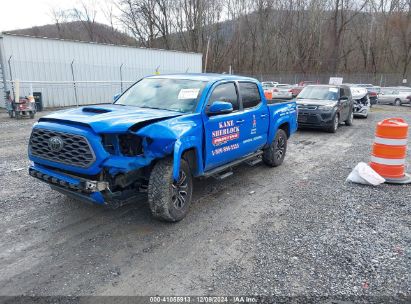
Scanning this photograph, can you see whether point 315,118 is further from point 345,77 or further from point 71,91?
point 345,77

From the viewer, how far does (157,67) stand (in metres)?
26.0

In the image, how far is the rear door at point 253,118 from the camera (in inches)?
226

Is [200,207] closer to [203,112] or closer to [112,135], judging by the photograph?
[203,112]

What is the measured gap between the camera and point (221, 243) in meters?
3.93

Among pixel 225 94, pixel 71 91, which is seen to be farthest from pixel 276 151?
pixel 71 91

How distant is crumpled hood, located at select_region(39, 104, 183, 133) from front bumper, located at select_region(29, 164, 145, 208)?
639mm

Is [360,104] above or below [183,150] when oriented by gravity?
below

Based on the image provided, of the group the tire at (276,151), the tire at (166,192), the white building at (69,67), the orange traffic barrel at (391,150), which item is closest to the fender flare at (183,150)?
the tire at (166,192)

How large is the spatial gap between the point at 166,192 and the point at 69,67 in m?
19.0

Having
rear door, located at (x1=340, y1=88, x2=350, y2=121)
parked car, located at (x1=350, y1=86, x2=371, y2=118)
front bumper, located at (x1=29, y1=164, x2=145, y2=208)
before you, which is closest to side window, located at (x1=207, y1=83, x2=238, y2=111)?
front bumper, located at (x1=29, y1=164, x2=145, y2=208)

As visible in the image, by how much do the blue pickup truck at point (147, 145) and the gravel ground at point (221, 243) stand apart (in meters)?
0.48

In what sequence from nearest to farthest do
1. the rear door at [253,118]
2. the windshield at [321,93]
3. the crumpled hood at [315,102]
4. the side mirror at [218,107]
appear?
the side mirror at [218,107]
the rear door at [253,118]
the crumpled hood at [315,102]
the windshield at [321,93]

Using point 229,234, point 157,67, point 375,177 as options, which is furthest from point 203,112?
point 157,67

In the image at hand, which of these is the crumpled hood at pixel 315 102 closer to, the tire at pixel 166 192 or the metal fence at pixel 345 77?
the tire at pixel 166 192
